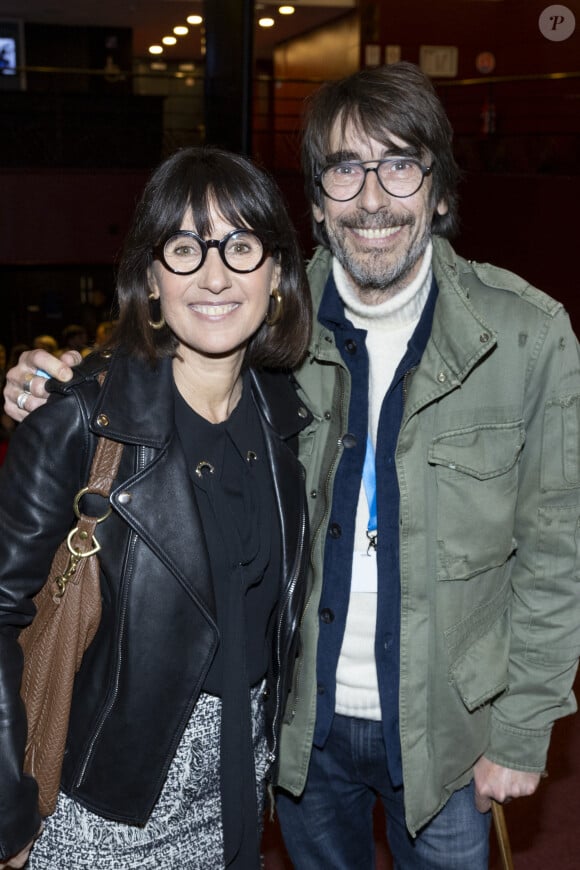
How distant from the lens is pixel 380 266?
192 centimetres

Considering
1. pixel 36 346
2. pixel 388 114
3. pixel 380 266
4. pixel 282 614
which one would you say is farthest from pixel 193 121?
pixel 282 614

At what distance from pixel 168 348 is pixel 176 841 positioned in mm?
951

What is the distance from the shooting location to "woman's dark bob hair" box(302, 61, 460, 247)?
196 centimetres

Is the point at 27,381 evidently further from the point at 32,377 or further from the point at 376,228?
the point at 376,228

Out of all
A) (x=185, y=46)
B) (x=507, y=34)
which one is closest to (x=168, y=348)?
(x=507, y=34)

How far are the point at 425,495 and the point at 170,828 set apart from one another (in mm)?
814

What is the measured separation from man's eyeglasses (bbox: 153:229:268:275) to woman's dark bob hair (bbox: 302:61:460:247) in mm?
371

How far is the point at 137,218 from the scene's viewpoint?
1815 millimetres

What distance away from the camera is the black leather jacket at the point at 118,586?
1.62m

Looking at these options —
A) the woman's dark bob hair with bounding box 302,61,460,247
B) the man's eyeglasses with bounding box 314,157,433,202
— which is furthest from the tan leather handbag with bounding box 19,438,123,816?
the woman's dark bob hair with bounding box 302,61,460,247

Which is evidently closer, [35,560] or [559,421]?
[35,560]

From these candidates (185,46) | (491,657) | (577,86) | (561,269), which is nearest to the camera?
(491,657)

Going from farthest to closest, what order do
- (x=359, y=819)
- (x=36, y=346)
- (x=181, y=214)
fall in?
(x=36, y=346), (x=359, y=819), (x=181, y=214)

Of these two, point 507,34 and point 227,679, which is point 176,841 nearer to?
point 227,679
